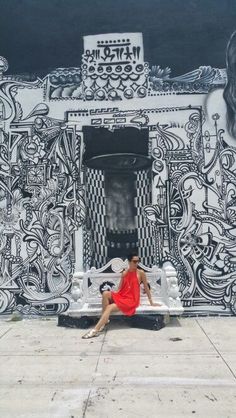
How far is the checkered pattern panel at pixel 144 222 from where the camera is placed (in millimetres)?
7918

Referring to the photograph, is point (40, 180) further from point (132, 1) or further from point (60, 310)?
point (132, 1)

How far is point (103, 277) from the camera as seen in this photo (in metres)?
7.68

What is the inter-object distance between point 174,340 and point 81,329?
161 centimetres

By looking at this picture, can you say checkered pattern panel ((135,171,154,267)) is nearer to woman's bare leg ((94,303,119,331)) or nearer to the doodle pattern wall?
the doodle pattern wall

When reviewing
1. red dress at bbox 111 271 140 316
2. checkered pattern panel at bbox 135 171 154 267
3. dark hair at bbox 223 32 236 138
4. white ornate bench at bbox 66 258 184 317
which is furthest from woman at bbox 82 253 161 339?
dark hair at bbox 223 32 236 138

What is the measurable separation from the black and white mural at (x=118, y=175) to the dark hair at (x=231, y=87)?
2 cm

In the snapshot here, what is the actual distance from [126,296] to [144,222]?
5.11 ft

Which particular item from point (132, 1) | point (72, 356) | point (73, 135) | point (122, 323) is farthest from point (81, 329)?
point (132, 1)

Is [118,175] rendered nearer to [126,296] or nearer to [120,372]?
[126,296]

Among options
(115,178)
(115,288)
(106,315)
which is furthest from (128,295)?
(115,178)

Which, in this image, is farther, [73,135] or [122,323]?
[73,135]

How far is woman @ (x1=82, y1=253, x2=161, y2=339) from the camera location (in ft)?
22.1

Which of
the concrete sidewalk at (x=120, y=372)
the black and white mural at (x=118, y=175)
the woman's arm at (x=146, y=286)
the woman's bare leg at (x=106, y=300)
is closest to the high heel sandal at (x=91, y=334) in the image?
the concrete sidewalk at (x=120, y=372)

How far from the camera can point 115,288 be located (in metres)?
7.71
